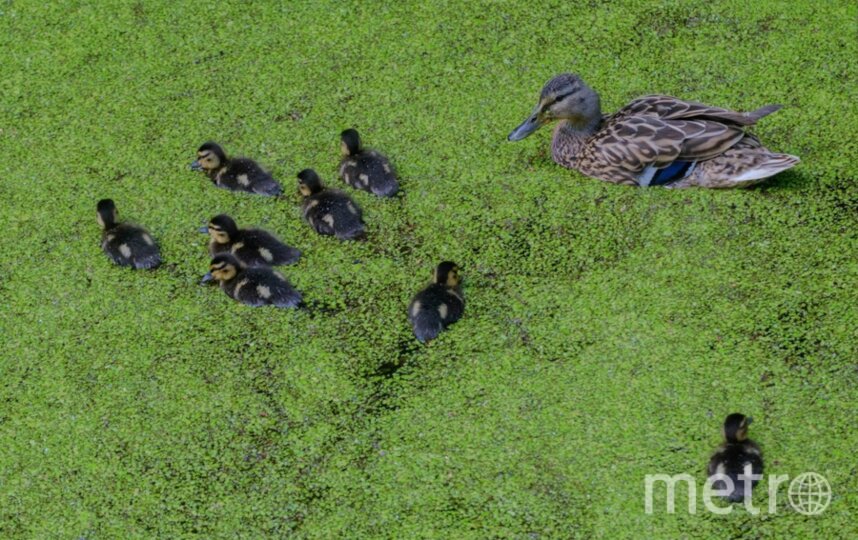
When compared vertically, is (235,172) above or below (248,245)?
above

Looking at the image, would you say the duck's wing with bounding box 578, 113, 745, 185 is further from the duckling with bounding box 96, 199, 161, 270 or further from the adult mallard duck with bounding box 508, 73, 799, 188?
the duckling with bounding box 96, 199, 161, 270

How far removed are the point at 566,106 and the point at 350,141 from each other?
3.20 feet

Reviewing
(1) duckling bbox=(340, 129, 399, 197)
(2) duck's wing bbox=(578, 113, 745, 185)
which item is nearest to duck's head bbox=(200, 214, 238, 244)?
(1) duckling bbox=(340, 129, 399, 197)

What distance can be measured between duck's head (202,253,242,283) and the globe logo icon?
2.24m

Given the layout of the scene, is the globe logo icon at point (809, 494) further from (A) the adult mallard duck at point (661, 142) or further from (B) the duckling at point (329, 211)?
(B) the duckling at point (329, 211)

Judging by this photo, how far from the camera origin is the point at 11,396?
158 inches

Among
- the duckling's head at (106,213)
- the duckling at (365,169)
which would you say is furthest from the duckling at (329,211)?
the duckling's head at (106,213)

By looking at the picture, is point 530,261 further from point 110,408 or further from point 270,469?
point 110,408

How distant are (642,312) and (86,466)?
7.02 ft

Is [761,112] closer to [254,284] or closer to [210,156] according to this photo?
[254,284]

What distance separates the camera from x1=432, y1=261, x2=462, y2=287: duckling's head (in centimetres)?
407

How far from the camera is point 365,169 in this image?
4633 millimetres

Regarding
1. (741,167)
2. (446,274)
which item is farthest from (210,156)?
(741,167)

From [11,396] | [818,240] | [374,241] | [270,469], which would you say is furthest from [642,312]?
[11,396]
